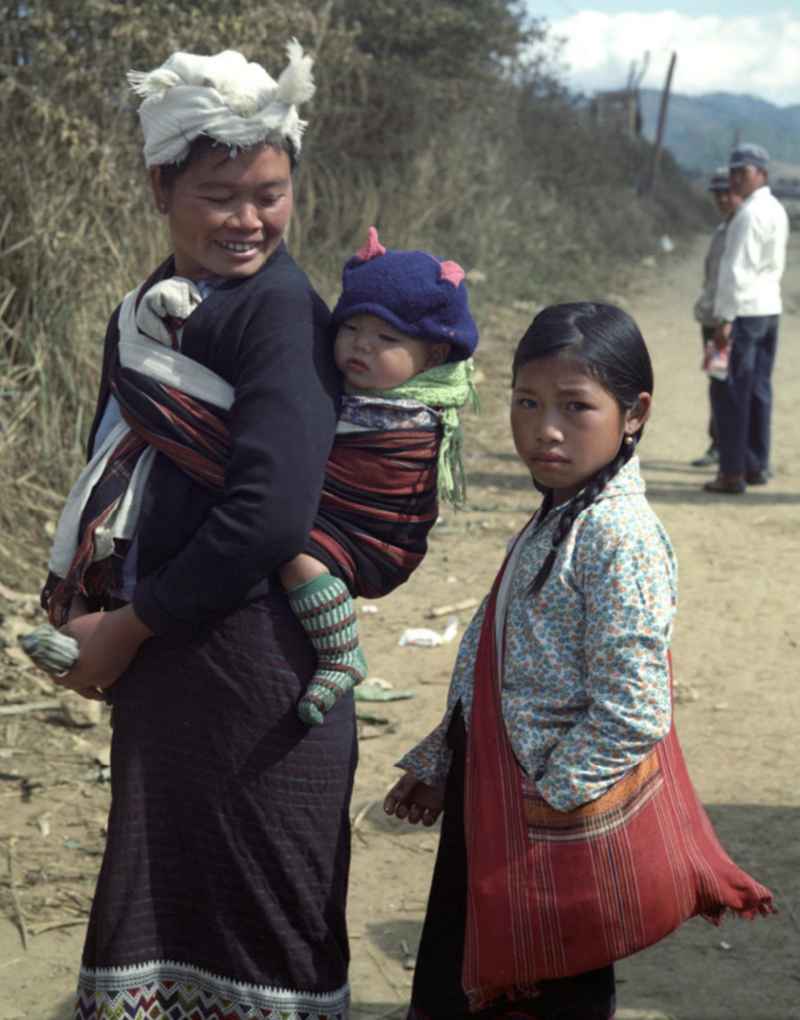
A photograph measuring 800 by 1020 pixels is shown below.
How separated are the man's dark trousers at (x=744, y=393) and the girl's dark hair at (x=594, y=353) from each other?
585cm

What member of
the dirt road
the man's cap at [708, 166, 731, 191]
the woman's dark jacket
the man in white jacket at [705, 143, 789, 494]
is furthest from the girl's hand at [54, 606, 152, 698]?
the man's cap at [708, 166, 731, 191]

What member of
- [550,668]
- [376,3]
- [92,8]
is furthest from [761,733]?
[376,3]

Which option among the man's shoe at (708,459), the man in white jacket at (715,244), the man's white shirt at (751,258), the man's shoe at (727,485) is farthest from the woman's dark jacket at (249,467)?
the man's shoe at (708,459)

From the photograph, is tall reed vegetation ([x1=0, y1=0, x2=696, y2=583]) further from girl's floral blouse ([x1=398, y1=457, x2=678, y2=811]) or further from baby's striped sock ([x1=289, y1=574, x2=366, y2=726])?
girl's floral blouse ([x1=398, y1=457, x2=678, y2=811])

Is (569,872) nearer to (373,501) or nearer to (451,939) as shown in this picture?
(451,939)

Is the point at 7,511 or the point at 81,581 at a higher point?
the point at 81,581

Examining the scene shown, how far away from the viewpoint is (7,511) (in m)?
6.03

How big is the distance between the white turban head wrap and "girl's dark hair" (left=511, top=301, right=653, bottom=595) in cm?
55

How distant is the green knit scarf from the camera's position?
2.36 metres

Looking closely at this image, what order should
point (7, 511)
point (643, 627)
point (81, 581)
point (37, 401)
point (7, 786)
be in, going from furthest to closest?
point (37, 401) → point (7, 511) → point (7, 786) → point (81, 581) → point (643, 627)

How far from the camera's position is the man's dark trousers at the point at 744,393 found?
8109 mm

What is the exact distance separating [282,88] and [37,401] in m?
4.38

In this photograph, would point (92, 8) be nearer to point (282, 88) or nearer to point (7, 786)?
point (7, 786)

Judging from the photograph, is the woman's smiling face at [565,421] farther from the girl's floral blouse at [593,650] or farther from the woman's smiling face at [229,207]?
the woman's smiling face at [229,207]
